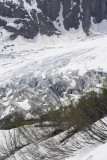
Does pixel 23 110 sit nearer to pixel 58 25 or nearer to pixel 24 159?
pixel 24 159

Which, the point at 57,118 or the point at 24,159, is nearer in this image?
the point at 24,159

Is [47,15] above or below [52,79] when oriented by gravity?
above

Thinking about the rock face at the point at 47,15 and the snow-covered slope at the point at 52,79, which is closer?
the snow-covered slope at the point at 52,79

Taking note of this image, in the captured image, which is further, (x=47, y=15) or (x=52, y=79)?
(x=47, y=15)

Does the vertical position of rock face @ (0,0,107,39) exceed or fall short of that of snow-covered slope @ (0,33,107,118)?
it exceeds it

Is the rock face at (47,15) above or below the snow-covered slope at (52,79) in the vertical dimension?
above

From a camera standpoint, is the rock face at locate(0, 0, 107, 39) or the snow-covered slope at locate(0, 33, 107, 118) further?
the rock face at locate(0, 0, 107, 39)

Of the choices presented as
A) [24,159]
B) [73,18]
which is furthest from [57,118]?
[73,18]

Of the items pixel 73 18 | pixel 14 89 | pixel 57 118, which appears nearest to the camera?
pixel 57 118
